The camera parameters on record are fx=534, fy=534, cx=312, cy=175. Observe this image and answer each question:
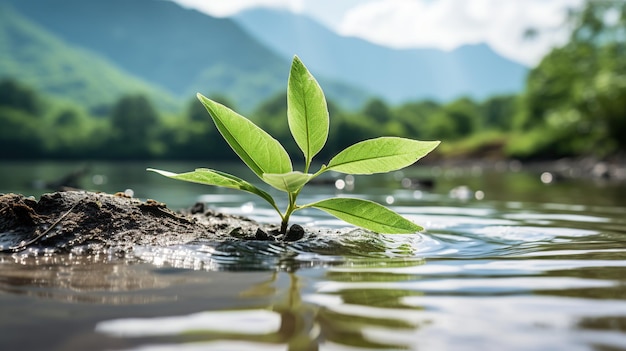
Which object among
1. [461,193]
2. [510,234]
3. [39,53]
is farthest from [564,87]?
[39,53]

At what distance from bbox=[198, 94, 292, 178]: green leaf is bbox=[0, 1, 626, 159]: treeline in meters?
34.8

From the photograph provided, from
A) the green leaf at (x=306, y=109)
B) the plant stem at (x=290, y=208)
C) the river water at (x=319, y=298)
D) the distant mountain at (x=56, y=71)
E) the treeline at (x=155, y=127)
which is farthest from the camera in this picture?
the distant mountain at (x=56, y=71)

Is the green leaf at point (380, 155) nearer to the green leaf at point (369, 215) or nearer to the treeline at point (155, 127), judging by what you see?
the green leaf at point (369, 215)

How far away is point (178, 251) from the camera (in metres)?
2.54

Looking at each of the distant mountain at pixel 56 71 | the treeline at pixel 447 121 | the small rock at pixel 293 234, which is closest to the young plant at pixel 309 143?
the small rock at pixel 293 234

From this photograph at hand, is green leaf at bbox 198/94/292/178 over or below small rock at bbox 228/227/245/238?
over

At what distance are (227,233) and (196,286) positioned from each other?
3.66 feet

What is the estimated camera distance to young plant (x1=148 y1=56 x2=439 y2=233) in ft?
8.95

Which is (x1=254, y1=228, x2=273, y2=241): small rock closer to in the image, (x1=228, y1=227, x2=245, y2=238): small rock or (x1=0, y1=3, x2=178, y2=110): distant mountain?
(x1=228, y1=227, x2=245, y2=238): small rock

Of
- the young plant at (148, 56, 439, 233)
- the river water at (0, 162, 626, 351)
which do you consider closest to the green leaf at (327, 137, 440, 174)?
the young plant at (148, 56, 439, 233)

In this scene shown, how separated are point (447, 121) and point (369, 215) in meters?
97.7

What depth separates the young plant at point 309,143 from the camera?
2729 mm

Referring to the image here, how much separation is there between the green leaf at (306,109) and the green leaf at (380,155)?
0.16 meters

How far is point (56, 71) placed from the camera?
6713 inches
